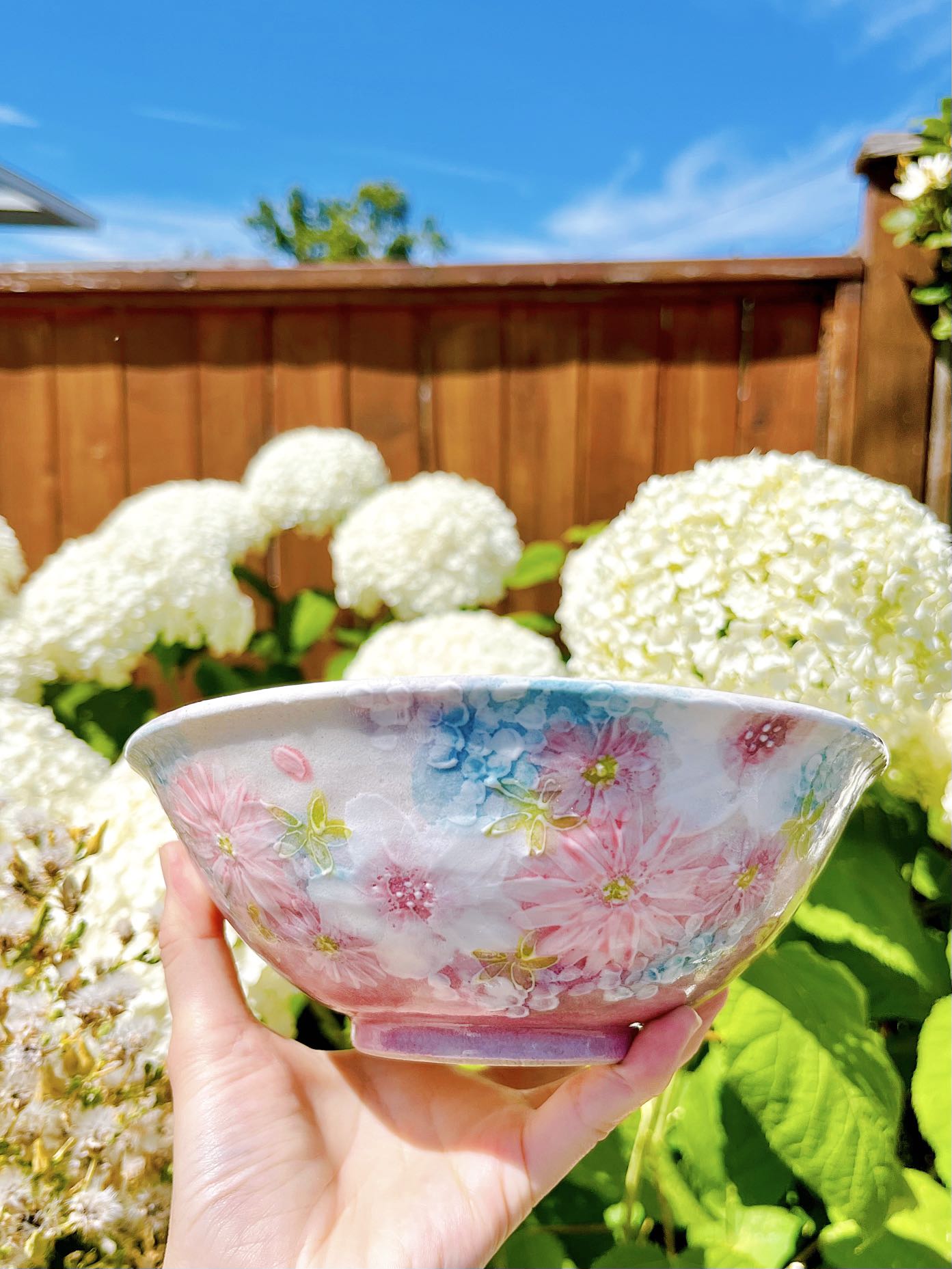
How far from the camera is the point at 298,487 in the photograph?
141cm

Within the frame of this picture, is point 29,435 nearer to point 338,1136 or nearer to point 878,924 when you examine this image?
point 338,1136

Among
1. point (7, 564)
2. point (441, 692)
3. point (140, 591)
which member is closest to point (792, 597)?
point (441, 692)

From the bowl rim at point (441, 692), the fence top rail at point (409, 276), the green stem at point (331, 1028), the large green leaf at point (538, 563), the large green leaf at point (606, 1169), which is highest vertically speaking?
the fence top rail at point (409, 276)

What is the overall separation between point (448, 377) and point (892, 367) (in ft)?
2.83

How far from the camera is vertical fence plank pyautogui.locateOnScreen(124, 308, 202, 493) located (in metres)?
1.92

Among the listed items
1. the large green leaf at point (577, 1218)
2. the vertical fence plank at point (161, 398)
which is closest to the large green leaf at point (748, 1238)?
the large green leaf at point (577, 1218)

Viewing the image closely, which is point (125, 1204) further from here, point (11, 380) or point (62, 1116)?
point (11, 380)

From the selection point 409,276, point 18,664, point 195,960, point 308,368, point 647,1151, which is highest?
point 409,276

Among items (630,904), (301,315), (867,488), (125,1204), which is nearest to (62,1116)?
(125,1204)

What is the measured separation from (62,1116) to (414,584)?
810 mm

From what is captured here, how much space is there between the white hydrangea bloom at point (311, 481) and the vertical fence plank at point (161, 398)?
22.0 inches

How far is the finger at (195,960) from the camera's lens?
0.59 m

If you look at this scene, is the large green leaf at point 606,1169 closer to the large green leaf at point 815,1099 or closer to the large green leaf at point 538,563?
the large green leaf at point 815,1099

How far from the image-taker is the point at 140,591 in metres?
1.09
